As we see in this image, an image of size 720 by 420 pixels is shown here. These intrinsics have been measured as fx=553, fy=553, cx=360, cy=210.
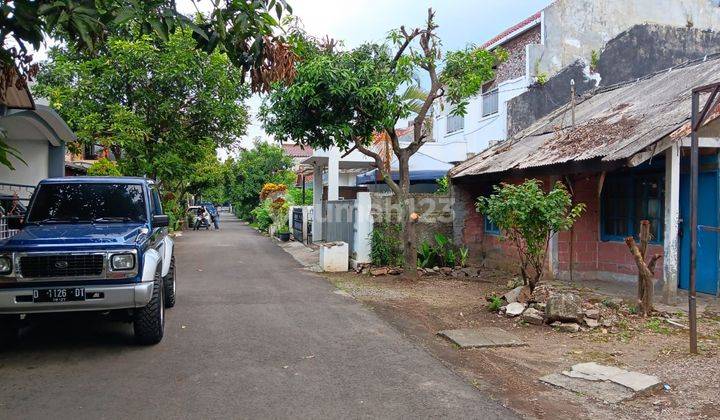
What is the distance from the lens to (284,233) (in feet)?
84.3

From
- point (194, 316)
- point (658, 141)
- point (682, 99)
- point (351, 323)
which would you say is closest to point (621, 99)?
point (682, 99)

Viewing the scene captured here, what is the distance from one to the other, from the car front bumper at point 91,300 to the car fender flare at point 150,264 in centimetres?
11

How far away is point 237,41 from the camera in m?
5.44

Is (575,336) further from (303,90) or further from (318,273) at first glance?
(318,273)

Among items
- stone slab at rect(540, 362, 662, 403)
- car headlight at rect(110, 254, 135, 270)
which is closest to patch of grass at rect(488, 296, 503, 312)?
stone slab at rect(540, 362, 662, 403)

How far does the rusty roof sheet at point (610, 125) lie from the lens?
8648 mm

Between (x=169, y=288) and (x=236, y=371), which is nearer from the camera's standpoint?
(x=236, y=371)

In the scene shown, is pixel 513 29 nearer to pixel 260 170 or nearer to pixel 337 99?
pixel 337 99

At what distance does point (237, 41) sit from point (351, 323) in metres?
4.48

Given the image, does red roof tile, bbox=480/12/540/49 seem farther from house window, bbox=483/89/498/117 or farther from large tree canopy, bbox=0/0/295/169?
large tree canopy, bbox=0/0/295/169

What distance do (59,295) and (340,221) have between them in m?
11.2

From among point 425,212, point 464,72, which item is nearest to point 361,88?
point 464,72

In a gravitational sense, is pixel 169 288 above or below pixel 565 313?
above

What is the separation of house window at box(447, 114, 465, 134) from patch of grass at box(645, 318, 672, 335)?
Result: 617 inches
